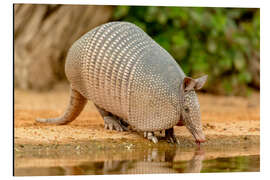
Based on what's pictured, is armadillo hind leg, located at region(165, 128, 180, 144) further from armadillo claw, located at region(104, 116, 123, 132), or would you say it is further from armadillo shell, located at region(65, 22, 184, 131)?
armadillo claw, located at region(104, 116, 123, 132)

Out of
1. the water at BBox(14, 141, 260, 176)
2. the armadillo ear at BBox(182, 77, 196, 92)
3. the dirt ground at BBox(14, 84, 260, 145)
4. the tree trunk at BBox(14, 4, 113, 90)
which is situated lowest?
the water at BBox(14, 141, 260, 176)

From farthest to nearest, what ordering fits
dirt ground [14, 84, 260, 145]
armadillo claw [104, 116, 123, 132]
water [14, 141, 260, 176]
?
armadillo claw [104, 116, 123, 132]
dirt ground [14, 84, 260, 145]
water [14, 141, 260, 176]

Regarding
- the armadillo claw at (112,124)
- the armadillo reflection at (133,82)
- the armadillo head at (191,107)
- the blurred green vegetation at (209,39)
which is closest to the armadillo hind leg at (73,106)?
the armadillo reflection at (133,82)

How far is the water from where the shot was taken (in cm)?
603

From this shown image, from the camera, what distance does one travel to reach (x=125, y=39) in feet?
24.9

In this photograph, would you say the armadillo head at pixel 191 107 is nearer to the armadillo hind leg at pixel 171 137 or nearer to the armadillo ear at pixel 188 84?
the armadillo ear at pixel 188 84

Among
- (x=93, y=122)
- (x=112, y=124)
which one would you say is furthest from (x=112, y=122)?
(x=93, y=122)

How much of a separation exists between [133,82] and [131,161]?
3.98 ft

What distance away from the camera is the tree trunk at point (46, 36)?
12.2 meters

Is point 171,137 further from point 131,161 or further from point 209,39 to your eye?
point 209,39

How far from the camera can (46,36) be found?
12.7 meters

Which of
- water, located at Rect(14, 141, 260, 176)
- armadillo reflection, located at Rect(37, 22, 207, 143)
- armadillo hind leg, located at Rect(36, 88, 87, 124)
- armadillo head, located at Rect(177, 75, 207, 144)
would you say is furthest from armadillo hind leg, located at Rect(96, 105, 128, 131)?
armadillo head, located at Rect(177, 75, 207, 144)

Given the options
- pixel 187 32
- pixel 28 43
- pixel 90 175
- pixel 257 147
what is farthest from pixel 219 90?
pixel 90 175

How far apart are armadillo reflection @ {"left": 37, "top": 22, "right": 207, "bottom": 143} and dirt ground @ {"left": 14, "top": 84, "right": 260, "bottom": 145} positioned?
18.2 inches
